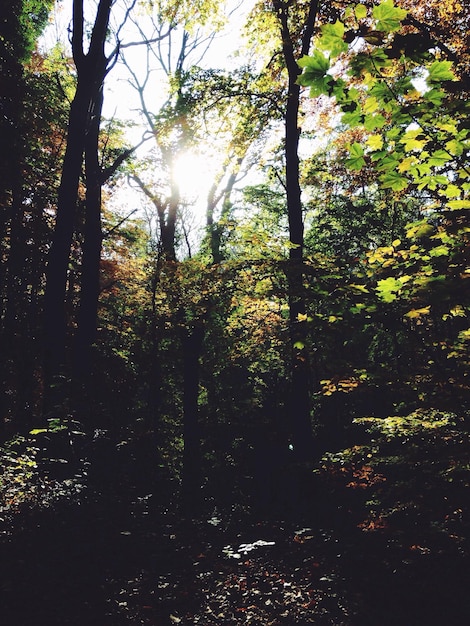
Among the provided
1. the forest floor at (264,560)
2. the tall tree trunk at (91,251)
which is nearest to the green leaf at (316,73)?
the forest floor at (264,560)

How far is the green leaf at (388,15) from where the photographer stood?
6.55ft

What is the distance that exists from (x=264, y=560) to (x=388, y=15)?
6365mm

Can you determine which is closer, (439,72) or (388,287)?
(439,72)

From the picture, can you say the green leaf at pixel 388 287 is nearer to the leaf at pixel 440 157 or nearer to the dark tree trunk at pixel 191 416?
the leaf at pixel 440 157

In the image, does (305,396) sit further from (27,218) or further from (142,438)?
(27,218)

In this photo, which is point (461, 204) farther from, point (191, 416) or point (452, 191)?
point (191, 416)

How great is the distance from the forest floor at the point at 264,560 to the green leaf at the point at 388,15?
9.79 feet

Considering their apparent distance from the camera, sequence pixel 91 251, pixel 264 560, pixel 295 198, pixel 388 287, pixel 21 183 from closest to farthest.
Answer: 1. pixel 388 287
2. pixel 264 560
3. pixel 295 198
4. pixel 91 251
5. pixel 21 183

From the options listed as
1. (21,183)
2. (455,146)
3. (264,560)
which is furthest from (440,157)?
(21,183)

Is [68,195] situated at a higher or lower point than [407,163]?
higher

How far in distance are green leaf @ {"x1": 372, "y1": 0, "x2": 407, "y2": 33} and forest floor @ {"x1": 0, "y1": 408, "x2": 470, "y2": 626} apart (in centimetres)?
299

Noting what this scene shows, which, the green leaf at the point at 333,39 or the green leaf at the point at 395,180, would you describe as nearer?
the green leaf at the point at 333,39

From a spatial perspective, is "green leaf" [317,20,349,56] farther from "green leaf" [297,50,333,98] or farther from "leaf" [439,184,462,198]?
"leaf" [439,184,462,198]

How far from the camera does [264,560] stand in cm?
592
